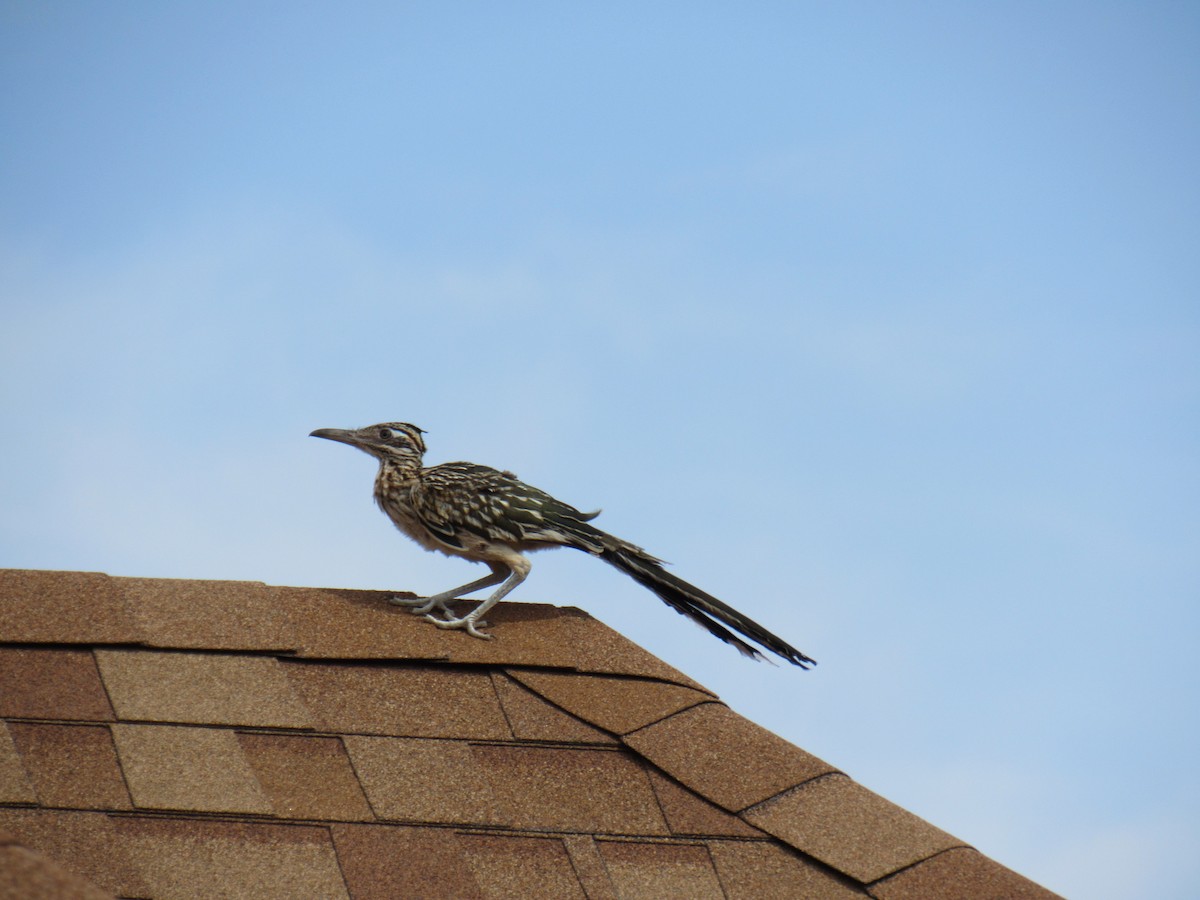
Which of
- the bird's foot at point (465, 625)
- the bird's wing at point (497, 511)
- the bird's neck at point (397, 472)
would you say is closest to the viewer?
the bird's foot at point (465, 625)

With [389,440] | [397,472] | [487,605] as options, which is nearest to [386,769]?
[487,605]

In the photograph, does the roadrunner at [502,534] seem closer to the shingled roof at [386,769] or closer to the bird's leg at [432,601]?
the bird's leg at [432,601]

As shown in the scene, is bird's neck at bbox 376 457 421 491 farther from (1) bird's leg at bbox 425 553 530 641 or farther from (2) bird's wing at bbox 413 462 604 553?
(1) bird's leg at bbox 425 553 530 641

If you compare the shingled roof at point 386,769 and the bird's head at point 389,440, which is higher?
the bird's head at point 389,440

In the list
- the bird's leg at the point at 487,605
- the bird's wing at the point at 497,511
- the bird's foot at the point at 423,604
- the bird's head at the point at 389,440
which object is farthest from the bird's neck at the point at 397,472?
the bird's foot at the point at 423,604

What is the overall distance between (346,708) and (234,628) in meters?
0.51

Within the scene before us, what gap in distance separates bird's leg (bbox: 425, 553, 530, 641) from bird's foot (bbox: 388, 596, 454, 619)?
0.23ft

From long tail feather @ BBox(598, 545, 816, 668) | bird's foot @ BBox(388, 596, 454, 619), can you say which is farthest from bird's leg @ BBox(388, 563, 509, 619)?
long tail feather @ BBox(598, 545, 816, 668)

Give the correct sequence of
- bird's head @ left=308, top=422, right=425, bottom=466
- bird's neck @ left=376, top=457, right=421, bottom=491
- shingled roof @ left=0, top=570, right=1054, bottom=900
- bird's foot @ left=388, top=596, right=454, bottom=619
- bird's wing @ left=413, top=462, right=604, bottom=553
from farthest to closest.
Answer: bird's head @ left=308, top=422, right=425, bottom=466 < bird's neck @ left=376, top=457, right=421, bottom=491 < bird's wing @ left=413, top=462, right=604, bottom=553 < bird's foot @ left=388, top=596, right=454, bottom=619 < shingled roof @ left=0, top=570, right=1054, bottom=900

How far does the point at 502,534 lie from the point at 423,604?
46 cm

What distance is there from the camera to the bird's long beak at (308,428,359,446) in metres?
5.57

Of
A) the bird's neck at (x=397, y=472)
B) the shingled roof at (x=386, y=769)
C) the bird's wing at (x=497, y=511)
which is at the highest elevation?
the bird's wing at (x=497, y=511)

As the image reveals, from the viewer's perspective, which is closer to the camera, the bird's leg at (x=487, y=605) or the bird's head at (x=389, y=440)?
the bird's leg at (x=487, y=605)

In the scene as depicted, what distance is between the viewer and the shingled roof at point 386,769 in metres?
3.50
